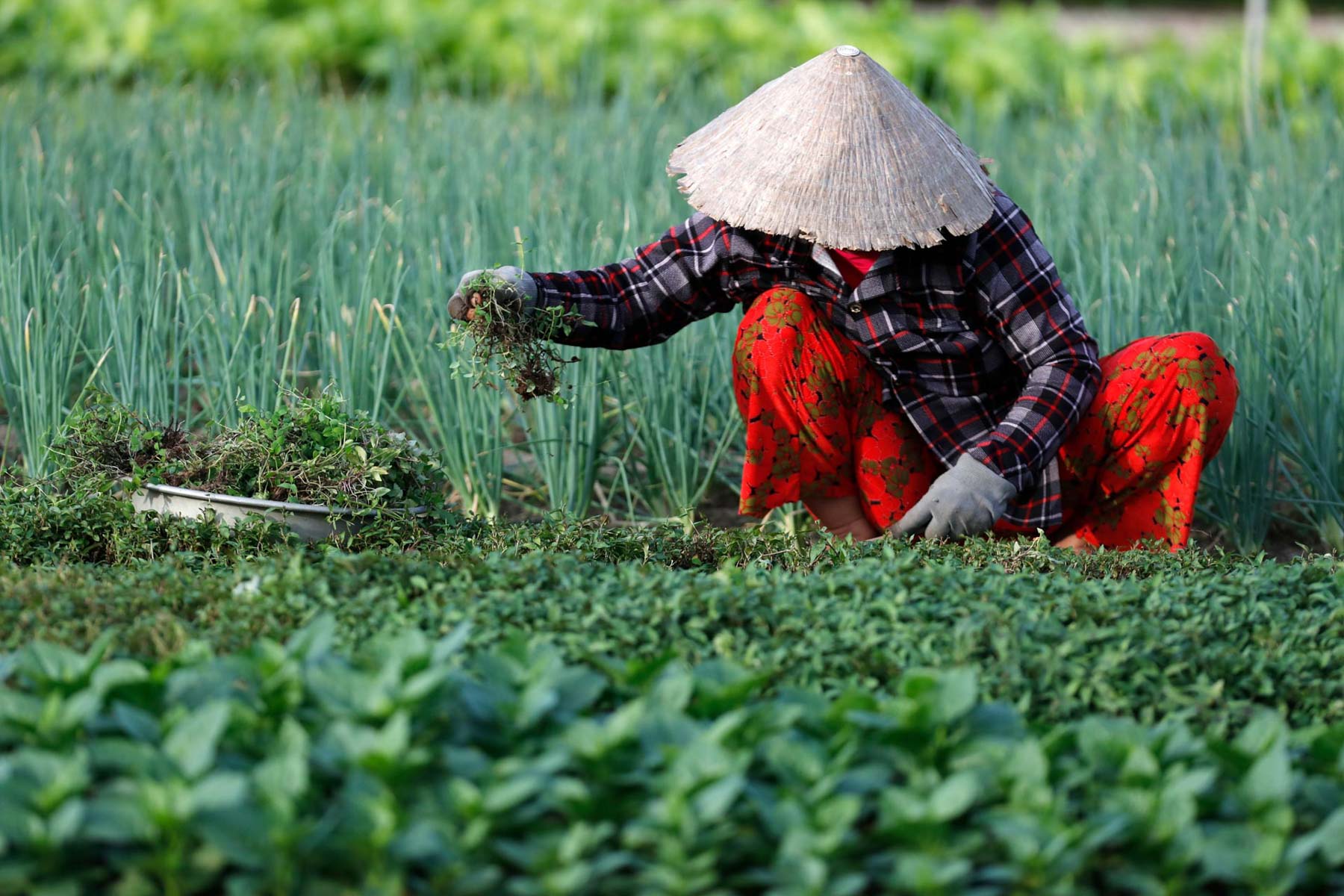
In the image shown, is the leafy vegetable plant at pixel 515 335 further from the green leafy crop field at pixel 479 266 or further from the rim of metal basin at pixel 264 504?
the rim of metal basin at pixel 264 504

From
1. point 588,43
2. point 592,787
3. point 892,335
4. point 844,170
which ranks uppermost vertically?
point 588,43

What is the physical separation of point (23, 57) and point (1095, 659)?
572 cm

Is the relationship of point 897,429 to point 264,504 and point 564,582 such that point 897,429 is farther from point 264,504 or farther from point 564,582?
point 264,504

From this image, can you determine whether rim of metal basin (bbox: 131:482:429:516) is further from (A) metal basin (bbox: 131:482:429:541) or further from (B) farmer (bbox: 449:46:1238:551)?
(B) farmer (bbox: 449:46:1238:551)

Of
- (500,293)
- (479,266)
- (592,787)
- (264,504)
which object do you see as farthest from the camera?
(479,266)

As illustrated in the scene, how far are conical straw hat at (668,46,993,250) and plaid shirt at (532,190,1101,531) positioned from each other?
102mm

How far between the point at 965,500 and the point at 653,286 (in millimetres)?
606

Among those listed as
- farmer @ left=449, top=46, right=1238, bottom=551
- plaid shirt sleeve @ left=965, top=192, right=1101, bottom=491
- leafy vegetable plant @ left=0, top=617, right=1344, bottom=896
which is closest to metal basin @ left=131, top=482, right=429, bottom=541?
farmer @ left=449, top=46, right=1238, bottom=551

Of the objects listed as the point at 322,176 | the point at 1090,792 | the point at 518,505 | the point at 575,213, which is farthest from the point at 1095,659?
the point at 322,176

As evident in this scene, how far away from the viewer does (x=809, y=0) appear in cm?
649

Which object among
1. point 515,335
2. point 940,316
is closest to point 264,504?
point 515,335

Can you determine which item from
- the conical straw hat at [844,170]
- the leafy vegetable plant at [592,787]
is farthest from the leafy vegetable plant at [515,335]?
the leafy vegetable plant at [592,787]

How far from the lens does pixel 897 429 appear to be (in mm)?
2188

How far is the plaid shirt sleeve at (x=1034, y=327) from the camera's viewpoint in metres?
2.02
